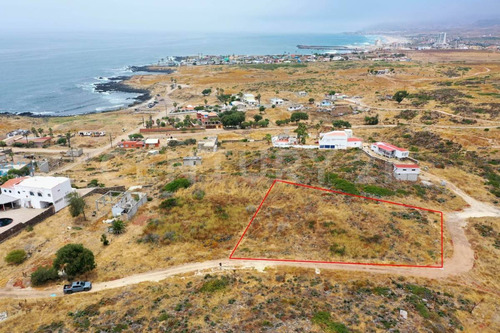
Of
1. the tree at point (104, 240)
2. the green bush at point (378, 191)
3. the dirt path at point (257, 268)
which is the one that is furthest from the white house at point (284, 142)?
the tree at point (104, 240)

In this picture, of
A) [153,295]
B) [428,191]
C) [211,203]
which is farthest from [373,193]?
[153,295]

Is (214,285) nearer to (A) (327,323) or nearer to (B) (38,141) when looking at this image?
(A) (327,323)

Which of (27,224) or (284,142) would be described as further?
(284,142)

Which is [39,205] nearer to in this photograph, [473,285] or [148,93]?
[473,285]

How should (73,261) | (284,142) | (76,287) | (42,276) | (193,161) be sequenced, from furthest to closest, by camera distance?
(284,142) → (193,161) → (73,261) → (42,276) → (76,287)

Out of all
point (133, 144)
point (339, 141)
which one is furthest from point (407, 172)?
point (133, 144)

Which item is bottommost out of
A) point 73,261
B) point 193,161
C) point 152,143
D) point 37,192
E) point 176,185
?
point 73,261
